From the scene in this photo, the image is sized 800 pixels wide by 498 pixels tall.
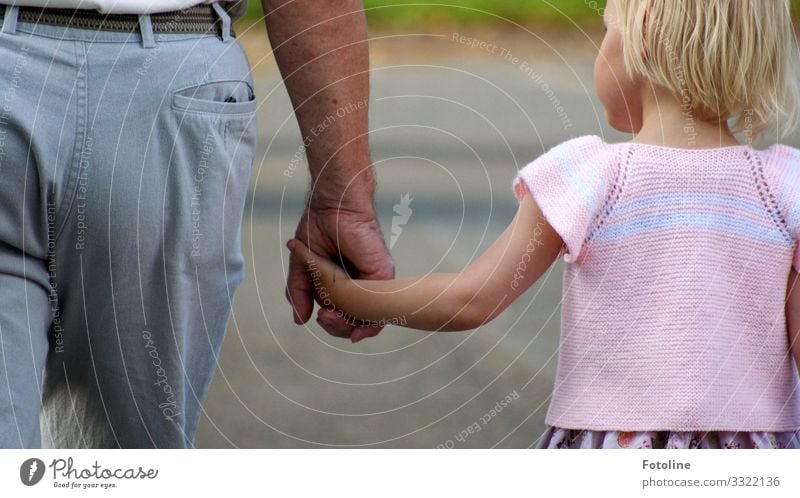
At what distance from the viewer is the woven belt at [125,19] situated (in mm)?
720

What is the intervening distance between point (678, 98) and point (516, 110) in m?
0.26

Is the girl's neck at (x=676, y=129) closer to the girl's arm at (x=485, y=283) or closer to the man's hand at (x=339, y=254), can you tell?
the girl's arm at (x=485, y=283)

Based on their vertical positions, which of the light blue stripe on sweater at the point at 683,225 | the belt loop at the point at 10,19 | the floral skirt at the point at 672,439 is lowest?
the floral skirt at the point at 672,439

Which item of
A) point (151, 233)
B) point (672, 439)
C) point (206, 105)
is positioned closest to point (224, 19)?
point (206, 105)

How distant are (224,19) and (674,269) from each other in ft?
1.31

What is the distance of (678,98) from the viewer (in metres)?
0.82

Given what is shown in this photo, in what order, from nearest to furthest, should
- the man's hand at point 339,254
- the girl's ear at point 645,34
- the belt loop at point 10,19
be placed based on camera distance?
the belt loop at point 10,19, the girl's ear at point 645,34, the man's hand at point 339,254

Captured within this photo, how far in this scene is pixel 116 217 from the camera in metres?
0.77

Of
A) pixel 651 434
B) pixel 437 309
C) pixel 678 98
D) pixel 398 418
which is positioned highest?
pixel 678 98

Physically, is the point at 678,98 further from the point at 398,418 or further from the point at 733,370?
the point at 398,418

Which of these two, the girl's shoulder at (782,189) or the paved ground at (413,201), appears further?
the paved ground at (413,201)

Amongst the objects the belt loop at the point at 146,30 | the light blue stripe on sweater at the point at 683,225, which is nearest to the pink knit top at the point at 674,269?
the light blue stripe on sweater at the point at 683,225
